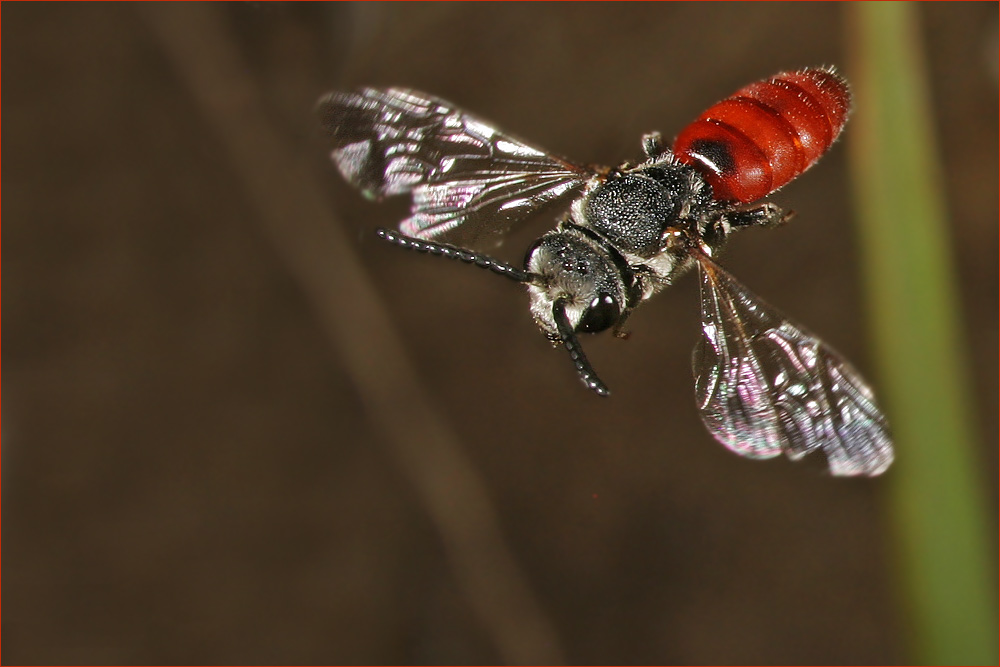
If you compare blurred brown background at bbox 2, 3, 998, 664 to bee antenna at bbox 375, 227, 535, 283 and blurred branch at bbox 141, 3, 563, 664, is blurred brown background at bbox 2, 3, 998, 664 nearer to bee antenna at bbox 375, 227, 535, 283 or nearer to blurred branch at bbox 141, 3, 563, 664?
blurred branch at bbox 141, 3, 563, 664

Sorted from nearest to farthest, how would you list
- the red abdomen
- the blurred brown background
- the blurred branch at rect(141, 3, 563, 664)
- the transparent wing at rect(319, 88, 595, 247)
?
1. the red abdomen
2. the transparent wing at rect(319, 88, 595, 247)
3. the blurred brown background
4. the blurred branch at rect(141, 3, 563, 664)

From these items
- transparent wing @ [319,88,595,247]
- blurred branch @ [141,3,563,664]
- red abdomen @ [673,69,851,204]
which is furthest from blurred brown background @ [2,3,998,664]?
red abdomen @ [673,69,851,204]

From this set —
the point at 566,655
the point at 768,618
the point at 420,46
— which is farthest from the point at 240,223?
the point at 768,618

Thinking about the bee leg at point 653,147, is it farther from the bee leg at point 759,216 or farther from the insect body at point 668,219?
the bee leg at point 759,216

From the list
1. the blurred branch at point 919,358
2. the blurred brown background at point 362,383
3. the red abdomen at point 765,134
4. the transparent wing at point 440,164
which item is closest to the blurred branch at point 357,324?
the blurred brown background at point 362,383

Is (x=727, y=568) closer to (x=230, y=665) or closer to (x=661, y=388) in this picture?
(x=661, y=388)

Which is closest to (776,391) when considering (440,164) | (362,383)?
(440,164)
